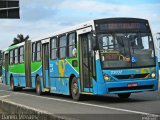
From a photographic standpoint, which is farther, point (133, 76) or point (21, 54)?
point (21, 54)

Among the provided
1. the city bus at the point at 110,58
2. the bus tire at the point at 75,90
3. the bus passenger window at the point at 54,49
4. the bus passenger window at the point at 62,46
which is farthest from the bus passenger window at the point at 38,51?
the bus tire at the point at 75,90

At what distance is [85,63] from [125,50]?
5.96ft

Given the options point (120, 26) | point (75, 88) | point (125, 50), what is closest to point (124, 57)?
point (125, 50)

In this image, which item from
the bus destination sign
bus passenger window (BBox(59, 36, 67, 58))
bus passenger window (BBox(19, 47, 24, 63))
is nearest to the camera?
the bus destination sign

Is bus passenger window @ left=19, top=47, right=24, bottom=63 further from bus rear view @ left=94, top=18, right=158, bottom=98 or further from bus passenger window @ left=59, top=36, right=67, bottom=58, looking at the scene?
bus rear view @ left=94, top=18, right=158, bottom=98

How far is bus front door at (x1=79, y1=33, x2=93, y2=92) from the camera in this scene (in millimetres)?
16891

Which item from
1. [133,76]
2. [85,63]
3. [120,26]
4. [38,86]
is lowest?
[38,86]

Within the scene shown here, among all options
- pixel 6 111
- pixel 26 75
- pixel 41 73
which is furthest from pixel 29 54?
pixel 6 111

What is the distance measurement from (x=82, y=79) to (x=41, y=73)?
20.6 feet

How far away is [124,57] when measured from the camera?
1628cm

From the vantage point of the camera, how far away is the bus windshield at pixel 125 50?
16.2 metres

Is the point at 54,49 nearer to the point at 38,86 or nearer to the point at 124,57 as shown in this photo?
the point at 38,86

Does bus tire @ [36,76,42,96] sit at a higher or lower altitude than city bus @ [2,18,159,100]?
lower

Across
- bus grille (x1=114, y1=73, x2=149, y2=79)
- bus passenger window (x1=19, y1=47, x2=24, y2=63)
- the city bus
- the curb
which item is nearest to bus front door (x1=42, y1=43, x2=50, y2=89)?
the city bus
